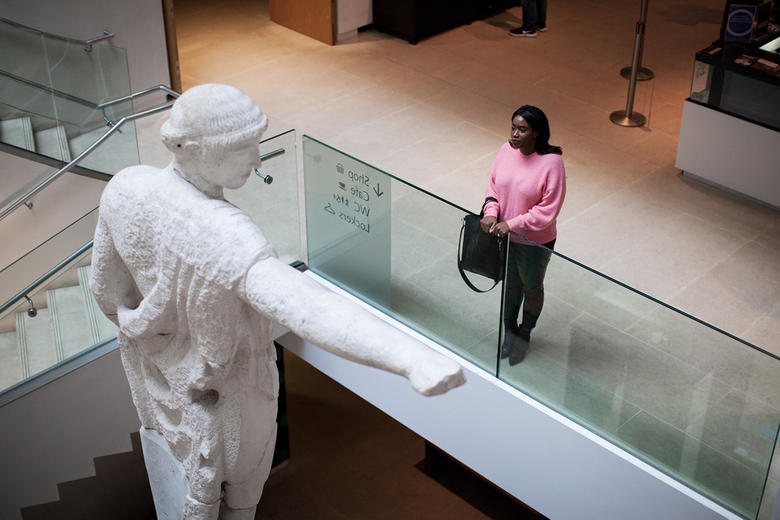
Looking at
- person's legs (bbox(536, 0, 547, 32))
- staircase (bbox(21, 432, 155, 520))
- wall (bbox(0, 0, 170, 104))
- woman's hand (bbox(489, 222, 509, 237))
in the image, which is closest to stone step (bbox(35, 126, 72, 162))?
wall (bbox(0, 0, 170, 104))

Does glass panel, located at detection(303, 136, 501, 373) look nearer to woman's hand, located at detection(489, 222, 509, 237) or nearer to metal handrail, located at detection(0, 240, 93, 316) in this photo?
woman's hand, located at detection(489, 222, 509, 237)

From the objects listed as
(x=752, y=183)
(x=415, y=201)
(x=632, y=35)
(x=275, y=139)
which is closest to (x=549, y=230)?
(x=415, y=201)

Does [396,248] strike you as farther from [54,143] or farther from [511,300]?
[54,143]

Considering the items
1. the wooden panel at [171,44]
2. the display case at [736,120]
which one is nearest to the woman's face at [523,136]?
the display case at [736,120]

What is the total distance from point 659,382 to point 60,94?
5842mm

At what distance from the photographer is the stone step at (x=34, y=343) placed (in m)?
6.18

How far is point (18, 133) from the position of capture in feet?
27.0

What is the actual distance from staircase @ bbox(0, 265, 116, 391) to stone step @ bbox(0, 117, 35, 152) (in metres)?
2.54

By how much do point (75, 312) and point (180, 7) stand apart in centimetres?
760

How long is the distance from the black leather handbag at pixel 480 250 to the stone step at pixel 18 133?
15.3ft

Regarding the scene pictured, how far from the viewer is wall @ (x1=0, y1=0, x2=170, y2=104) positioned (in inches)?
347

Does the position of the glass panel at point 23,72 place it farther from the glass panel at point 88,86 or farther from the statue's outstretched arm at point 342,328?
the statue's outstretched arm at point 342,328

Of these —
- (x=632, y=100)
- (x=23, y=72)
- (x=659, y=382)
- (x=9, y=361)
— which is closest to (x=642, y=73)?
(x=632, y=100)

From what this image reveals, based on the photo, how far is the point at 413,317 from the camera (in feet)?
20.0
